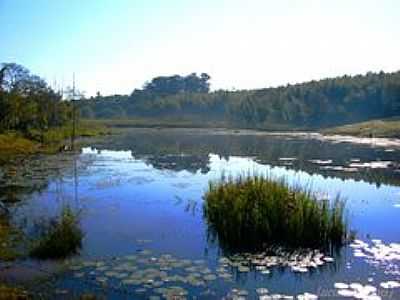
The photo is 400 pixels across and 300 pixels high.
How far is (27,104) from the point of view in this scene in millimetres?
54094

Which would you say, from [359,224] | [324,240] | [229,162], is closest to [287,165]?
[229,162]

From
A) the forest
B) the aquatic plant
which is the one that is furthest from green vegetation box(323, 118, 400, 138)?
the aquatic plant

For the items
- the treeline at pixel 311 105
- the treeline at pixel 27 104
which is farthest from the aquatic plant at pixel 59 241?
the treeline at pixel 311 105

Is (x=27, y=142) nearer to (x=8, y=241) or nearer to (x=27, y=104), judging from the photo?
(x=27, y=104)

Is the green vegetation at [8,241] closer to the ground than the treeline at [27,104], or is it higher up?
closer to the ground

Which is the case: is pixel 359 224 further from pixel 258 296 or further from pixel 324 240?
pixel 258 296

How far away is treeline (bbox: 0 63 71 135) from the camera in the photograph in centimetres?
5006

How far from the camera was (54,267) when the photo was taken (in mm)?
13398

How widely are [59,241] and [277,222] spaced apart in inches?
248

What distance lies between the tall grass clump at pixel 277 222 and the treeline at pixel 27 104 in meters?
37.2

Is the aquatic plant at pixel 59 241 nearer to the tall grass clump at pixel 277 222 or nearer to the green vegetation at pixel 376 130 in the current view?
the tall grass clump at pixel 277 222

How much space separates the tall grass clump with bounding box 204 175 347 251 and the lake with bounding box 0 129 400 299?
650mm

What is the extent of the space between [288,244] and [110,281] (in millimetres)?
5714

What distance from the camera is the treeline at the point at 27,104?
50062mm
